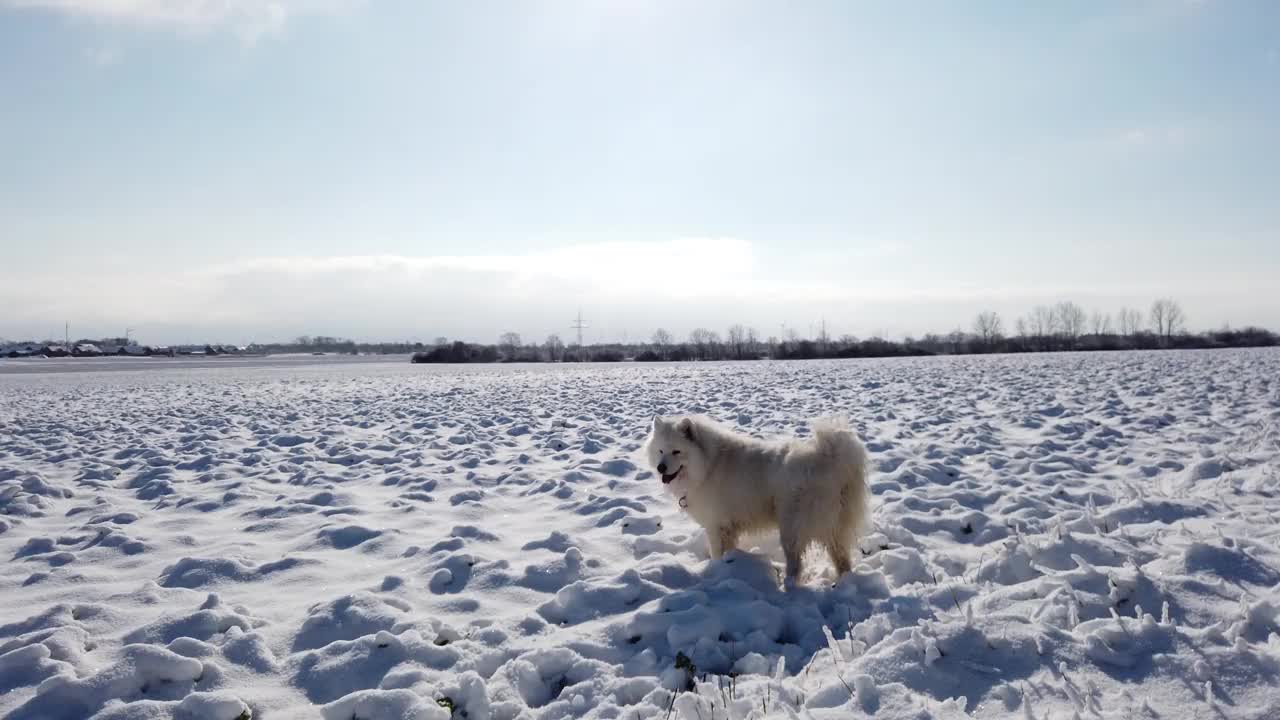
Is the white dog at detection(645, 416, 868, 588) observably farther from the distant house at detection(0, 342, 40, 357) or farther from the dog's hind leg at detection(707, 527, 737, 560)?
the distant house at detection(0, 342, 40, 357)

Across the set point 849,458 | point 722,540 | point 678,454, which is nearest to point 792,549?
point 722,540

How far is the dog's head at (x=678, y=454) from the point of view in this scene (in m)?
5.32

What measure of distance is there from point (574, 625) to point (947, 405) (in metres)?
11.7

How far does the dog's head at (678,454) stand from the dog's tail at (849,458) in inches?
41.3

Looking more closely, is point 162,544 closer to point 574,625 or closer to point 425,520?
point 425,520

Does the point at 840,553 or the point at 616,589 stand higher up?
the point at 840,553

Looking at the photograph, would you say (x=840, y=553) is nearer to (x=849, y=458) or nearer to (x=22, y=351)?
(x=849, y=458)

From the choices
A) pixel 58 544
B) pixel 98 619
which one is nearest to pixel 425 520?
pixel 98 619

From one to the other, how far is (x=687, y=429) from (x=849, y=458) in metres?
1.35

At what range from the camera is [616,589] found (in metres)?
4.57

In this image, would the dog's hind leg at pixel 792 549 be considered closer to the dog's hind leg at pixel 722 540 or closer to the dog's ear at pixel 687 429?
the dog's hind leg at pixel 722 540

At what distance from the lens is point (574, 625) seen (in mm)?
4141

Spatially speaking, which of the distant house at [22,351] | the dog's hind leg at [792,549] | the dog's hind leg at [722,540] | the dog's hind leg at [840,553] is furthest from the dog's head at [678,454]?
the distant house at [22,351]

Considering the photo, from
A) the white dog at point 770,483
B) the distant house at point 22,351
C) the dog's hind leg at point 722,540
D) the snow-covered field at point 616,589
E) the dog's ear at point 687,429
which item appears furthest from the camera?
the distant house at point 22,351
